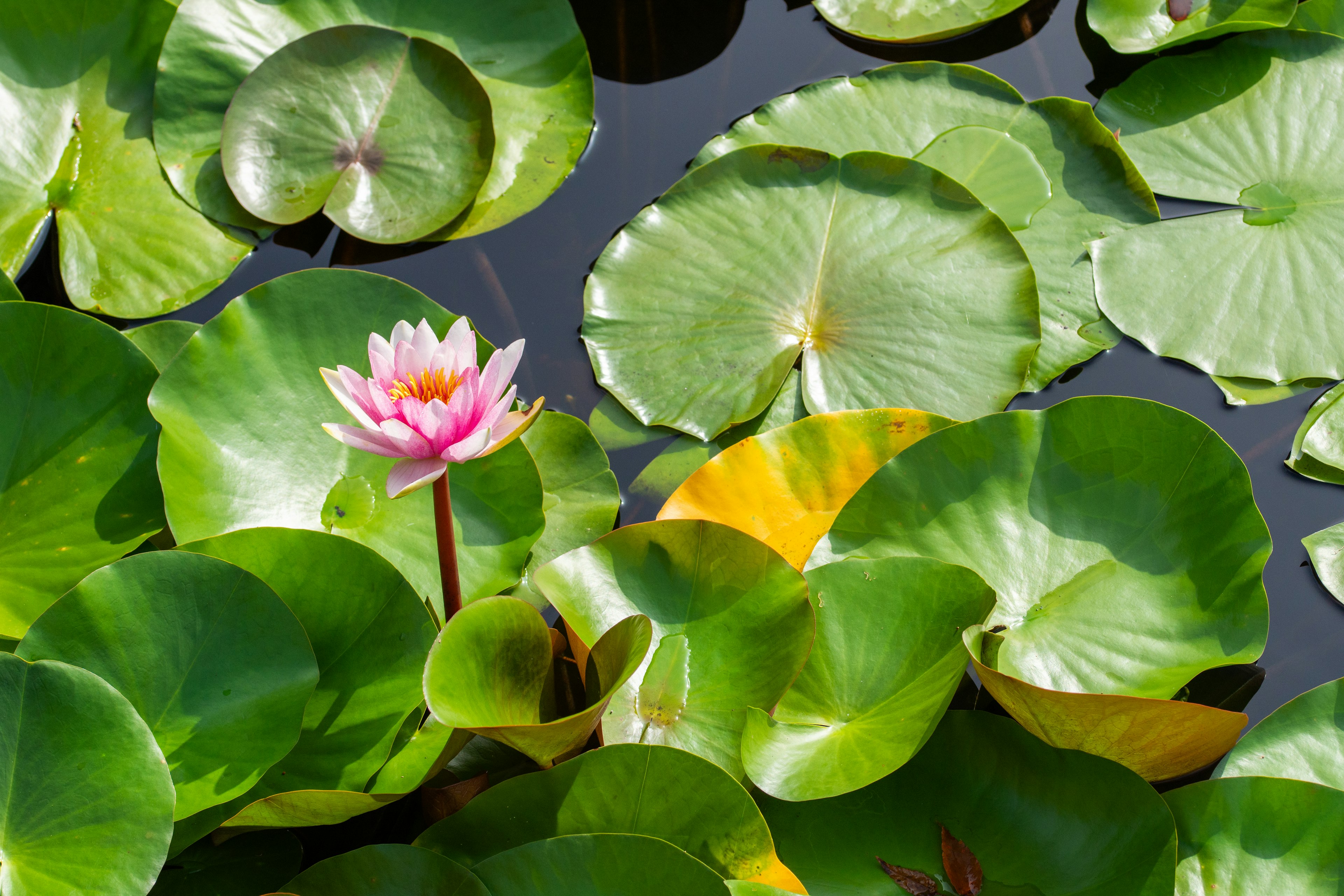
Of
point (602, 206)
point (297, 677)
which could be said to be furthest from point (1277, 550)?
point (297, 677)

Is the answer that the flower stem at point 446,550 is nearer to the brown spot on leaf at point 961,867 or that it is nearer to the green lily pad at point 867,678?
the green lily pad at point 867,678

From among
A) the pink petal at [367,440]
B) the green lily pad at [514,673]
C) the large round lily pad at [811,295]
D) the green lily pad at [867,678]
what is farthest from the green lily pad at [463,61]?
the green lily pad at [867,678]

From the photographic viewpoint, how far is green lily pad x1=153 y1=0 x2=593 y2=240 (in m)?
1.91

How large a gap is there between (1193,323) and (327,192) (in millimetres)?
1809

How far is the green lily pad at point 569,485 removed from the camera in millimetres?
1518

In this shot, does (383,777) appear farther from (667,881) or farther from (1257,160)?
(1257,160)

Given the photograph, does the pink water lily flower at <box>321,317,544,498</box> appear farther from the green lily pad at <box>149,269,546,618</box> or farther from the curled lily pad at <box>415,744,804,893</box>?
the curled lily pad at <box>415,744,804,893</box>

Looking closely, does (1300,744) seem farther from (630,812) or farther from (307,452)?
(307,452)

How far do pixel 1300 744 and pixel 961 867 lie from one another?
1.70ft

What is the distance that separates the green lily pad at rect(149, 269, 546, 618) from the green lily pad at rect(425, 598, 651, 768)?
0.73 feet

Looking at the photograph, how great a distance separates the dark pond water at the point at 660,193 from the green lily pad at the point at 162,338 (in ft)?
0.83

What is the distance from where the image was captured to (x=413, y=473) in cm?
107

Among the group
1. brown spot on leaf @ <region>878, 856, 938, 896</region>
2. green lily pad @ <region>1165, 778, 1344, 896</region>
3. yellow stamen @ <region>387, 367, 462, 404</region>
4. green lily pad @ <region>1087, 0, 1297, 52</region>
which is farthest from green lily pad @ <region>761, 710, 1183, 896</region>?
green lily pad @ <region>1087, 0, 1297, 52</region>

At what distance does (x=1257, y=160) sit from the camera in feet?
6.26
